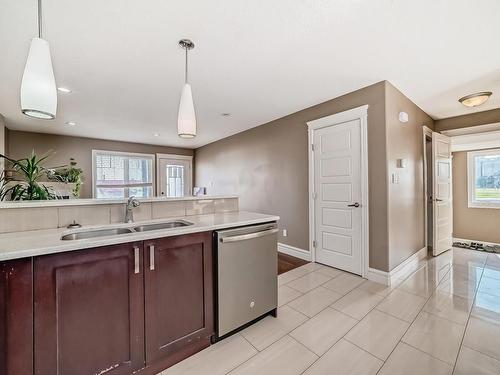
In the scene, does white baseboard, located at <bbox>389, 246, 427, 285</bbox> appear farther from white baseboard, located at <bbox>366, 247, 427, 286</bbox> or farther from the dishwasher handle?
the dishwasher handle

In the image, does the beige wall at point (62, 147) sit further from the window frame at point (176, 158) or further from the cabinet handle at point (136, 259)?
the cabinet handle at point (136, 259)

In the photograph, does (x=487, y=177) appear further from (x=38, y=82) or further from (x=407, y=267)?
(x=38, y=82)

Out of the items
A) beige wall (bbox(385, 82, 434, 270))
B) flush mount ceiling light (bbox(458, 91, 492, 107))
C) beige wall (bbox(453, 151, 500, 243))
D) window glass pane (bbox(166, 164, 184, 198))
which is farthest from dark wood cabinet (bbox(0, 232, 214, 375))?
beige wall (bbox(453, 151, 500, 243))

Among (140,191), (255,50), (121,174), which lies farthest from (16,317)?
(140,191)

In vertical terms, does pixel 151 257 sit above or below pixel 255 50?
below

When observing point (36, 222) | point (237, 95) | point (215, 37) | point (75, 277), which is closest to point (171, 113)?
point (237, 95)

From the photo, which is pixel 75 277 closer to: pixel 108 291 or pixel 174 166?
pixel 108 291

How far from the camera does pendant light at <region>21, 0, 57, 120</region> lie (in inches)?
41.7

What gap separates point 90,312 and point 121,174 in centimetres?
535

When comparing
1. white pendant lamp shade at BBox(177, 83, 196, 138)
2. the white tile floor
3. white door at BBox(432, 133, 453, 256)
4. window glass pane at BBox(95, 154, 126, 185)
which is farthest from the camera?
window glass pane at BBox(95, 154, 126, 185)

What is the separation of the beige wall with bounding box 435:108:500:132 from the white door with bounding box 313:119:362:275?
2.37 meters

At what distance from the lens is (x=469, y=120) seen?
369 centimetres

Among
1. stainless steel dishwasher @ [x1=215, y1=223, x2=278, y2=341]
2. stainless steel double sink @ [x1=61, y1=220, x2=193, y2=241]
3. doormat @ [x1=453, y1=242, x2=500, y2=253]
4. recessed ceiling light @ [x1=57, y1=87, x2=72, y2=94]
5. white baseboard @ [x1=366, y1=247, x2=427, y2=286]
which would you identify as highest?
recessed ceiling light @ [x1=57, y1=87, x2=72, y2=94]

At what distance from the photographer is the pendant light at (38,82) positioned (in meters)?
1.06
